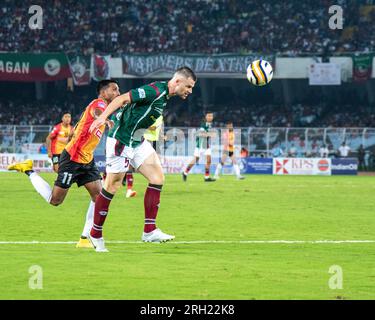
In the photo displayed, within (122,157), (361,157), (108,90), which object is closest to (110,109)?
(122,157)

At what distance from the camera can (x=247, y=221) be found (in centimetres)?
1855

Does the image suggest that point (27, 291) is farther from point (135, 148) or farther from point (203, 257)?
point (135, 148)

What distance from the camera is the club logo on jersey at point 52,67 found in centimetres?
5822

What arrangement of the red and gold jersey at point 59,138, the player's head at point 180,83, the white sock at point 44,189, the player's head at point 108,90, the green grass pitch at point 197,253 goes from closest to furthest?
the green grass pitch at point 197,253
the player's head at point 180,83
the player's head at point 108,90
the white sock at point 44,189
the red and gold jersey at point 59,138

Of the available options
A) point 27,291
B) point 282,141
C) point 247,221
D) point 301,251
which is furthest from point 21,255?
point 282,141

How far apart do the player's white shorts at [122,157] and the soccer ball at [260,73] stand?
5.96 meters

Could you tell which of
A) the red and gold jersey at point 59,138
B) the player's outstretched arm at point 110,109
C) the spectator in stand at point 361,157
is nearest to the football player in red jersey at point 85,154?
the player's outstretched arm at point 110,109

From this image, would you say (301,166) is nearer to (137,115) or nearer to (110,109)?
(137,115)

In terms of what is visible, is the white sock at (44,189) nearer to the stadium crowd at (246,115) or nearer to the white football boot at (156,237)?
the white football boot at (156,237)

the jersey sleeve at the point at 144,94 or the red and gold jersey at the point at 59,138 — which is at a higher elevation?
the jersey sleeve at the point at 144,94

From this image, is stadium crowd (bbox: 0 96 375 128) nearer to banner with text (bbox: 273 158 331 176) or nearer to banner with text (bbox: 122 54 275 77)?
banner with text (bbox: 122 54 275 77)

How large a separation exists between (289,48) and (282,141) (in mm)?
12637

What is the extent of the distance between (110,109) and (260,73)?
7.68 m
